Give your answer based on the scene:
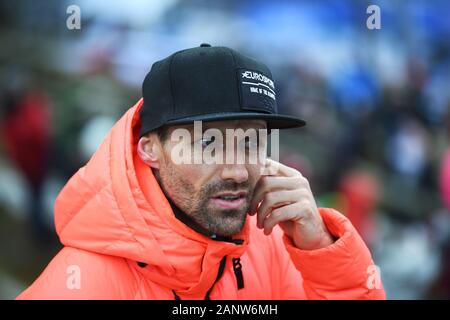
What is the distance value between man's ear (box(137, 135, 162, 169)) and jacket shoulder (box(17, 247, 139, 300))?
16.2 inches

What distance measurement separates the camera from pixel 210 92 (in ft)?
7.88

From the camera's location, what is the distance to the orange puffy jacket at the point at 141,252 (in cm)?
237

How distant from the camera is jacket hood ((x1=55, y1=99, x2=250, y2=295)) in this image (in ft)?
7.79

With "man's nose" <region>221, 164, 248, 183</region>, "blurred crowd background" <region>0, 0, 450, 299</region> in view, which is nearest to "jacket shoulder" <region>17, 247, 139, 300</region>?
"man's nose" <region>221, 164, 248, 183</region>

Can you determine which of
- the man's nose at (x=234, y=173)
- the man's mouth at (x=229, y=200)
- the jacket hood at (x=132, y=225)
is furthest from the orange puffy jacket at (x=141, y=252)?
the man's nose at (x=234, y=173)

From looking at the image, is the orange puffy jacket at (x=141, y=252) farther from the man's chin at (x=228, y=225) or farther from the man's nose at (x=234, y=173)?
the man's nose at (x=234, y=173)

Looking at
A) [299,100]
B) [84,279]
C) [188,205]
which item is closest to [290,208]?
[188,205]

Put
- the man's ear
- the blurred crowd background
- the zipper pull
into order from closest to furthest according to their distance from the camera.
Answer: the man's ear → the zipper pull → the blurred crowd background

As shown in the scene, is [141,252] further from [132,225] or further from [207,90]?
[207,90]

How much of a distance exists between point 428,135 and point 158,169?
818cm

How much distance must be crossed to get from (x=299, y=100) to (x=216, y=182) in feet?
25.6

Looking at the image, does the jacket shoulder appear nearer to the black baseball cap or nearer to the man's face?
the man's face

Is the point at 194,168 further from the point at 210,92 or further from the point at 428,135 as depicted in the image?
the point at 428,135
